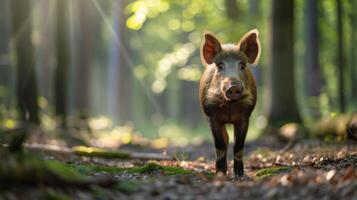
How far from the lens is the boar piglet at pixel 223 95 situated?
8.61 meters

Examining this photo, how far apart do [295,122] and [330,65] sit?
18944 mm

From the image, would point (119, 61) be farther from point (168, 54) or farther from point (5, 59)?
point (168, 54)

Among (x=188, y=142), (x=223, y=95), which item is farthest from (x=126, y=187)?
(x=188, y=142)

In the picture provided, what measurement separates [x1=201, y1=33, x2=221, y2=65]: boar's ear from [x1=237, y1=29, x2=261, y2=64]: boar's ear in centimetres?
35

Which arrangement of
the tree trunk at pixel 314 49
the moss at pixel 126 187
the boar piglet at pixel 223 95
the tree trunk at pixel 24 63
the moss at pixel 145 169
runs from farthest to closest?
the tree trunk at pixel 314 49 → the tree trunk at pixel 24 63 → the boar piglet at pixel 223 95 → the moss at pixel 145 169 → the moss at pixel 126 187

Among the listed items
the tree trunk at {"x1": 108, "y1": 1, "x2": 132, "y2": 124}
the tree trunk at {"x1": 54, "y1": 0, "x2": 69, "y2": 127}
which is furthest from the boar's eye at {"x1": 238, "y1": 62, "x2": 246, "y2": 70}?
the tree trunk at {"x1": 108, "y1": 1, "x2": 132, "y2": 124}

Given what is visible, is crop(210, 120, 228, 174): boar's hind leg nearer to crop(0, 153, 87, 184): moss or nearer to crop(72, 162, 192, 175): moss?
crop(72, 162, 192, 175): moss

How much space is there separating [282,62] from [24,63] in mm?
6848

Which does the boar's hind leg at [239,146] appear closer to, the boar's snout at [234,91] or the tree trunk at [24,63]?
the boar's snout at [234,91]

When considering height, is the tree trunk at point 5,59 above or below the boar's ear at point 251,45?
above

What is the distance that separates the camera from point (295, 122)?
1652cm

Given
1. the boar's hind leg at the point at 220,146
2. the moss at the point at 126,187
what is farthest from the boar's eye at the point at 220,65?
the moss at the point at 126,187

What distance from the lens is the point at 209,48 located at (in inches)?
360

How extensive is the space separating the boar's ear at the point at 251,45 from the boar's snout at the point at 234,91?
1.33 m
